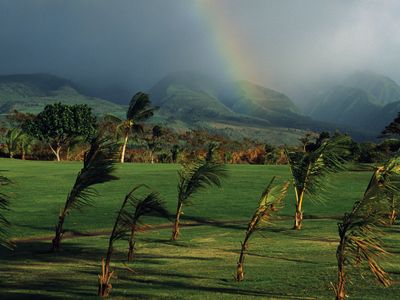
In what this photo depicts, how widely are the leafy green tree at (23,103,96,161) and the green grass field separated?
40.2 meters

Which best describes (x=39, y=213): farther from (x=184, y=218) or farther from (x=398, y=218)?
(x=398, y=218)

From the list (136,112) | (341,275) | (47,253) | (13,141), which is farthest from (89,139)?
(341,275)

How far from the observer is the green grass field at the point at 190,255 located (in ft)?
40.3

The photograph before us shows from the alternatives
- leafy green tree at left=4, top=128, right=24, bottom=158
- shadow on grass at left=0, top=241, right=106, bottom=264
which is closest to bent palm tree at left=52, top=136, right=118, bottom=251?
shadow on grass at left=0, top=241, right=106, bottom=264

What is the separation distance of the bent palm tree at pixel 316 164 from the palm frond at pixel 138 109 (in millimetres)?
41773

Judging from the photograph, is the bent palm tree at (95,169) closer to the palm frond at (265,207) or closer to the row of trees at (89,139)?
the palm frond at (265,207)

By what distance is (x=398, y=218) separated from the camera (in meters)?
26.8

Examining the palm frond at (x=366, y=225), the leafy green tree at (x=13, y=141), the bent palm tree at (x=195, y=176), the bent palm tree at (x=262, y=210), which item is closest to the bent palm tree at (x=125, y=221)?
the bent palm tree at (x=262, y=210)

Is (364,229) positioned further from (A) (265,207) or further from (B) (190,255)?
(B) (190,255)

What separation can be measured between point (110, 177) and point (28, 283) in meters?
5.31

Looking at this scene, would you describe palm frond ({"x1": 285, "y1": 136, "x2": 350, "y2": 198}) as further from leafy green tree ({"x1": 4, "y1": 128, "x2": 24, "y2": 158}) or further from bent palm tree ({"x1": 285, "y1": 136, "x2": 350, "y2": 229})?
leafy green tree ({"x1": 4, "y1": 128, "x2": 24, "y2": 158})

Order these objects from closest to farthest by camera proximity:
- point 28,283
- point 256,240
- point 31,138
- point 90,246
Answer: point 28,283 < point 90,246 < point 256,240 < point 31,138

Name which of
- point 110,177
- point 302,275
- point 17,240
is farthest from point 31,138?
point 302,275

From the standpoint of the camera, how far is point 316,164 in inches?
912
